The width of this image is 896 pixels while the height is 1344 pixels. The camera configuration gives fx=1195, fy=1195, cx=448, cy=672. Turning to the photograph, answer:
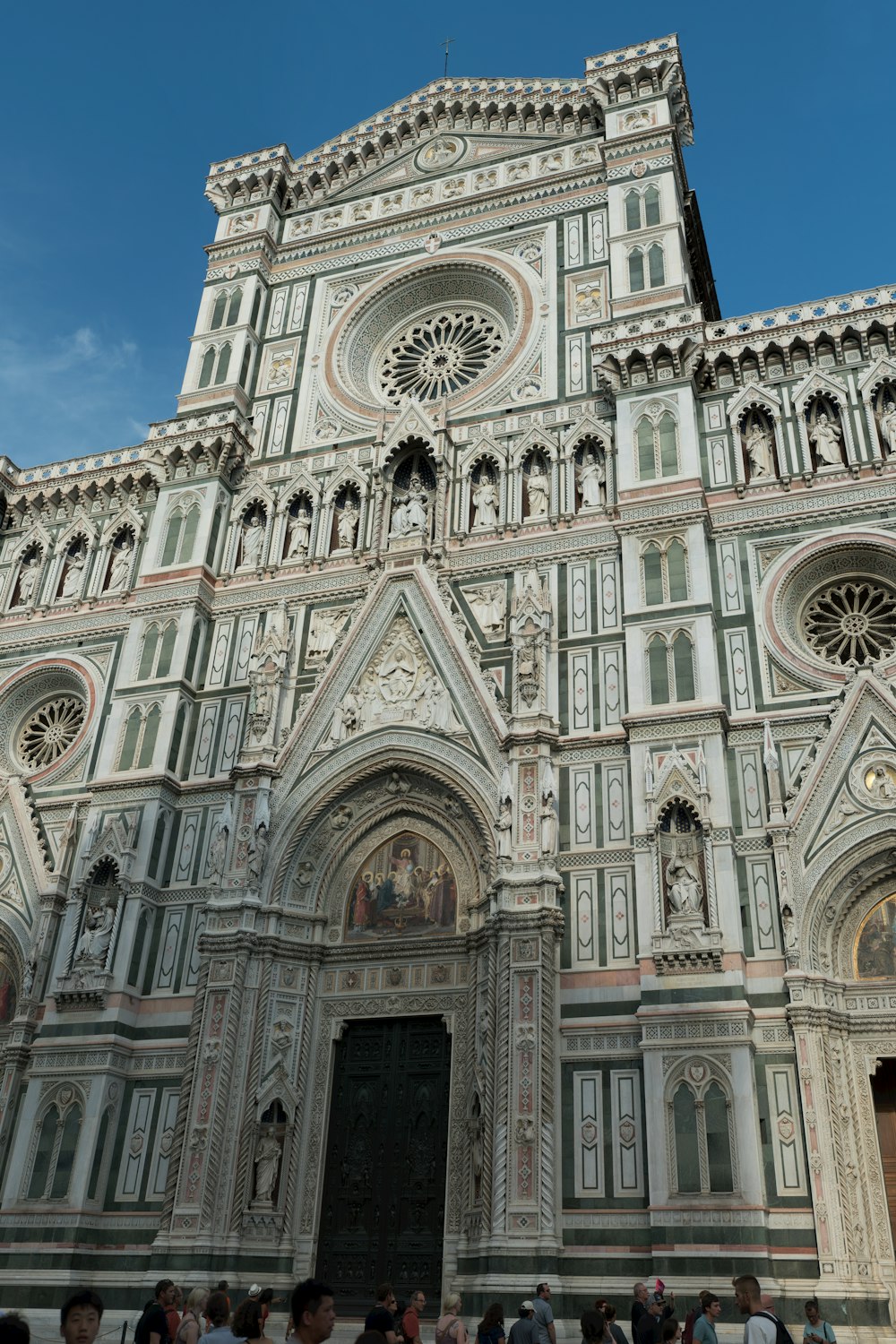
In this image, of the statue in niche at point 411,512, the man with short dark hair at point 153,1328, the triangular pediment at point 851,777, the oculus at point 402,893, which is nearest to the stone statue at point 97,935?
the oculus at point 402,893

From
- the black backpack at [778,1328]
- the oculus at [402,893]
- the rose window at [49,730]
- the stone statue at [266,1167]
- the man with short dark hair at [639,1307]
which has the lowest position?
the black backpack at [778,1328]

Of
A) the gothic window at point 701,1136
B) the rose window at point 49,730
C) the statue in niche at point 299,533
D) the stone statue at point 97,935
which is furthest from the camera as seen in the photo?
the statue in niche at point 299,533

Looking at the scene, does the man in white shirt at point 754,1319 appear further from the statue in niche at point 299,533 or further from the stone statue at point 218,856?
the statue in niche at point 299,533

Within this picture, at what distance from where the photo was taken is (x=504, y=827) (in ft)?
56.0

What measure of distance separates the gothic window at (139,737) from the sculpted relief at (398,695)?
10.5 ft

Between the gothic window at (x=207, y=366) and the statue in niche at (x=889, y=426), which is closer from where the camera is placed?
the statue in niche at (x=889, y=426)

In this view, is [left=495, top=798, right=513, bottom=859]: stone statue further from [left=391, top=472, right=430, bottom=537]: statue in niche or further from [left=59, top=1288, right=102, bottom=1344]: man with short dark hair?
[left=59, top=1288, right=102, bottom=1344]: man with short dark hair

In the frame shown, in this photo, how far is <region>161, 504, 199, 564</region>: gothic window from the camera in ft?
73.0

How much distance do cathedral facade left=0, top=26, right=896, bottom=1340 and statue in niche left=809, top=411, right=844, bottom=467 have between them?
7 cm

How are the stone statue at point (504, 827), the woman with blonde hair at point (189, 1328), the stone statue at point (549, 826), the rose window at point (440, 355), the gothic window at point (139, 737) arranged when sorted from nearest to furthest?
1. the woman with blonde hair at point (189, 1328)
2. the stone statue at point (549, 826)
3. the stone statue at point (504, 827)
4. the gothic window at point (139, 737)
5. the rose window at point (440, 355)

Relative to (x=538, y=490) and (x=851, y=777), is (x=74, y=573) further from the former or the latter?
(x=851, y=777)

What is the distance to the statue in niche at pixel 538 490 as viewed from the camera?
20.5m

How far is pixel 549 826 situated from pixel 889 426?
27.1 ft

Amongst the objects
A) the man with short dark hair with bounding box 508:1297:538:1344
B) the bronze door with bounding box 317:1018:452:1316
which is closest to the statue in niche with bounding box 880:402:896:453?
the bronze door with bounding box 317:1018:452:1316
